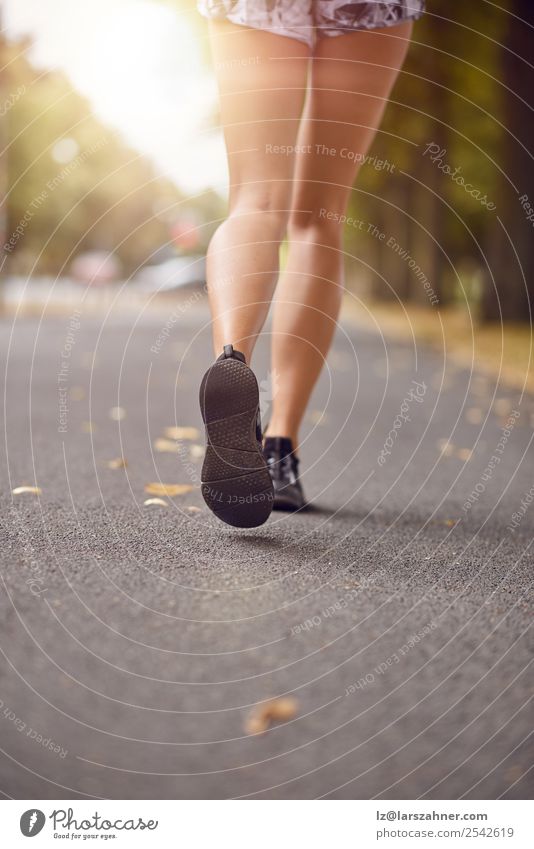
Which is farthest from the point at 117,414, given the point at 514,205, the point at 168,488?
the point at 514,205

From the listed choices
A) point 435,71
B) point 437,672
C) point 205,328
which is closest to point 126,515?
point 437,672

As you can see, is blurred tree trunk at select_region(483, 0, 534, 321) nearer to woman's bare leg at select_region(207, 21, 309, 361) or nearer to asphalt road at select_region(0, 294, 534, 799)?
asphalt road at select_region(0, 294, 534, 799)

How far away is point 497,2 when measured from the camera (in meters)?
12.7

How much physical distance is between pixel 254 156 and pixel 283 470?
87 centimetres

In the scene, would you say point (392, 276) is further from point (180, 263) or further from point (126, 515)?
point (126, 515)

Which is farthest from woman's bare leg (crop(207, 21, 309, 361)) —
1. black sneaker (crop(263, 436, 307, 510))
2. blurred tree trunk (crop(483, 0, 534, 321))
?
blurred tree trunk (crop(483, 0, 534, 321))

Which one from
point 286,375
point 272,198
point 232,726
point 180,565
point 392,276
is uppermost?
point 392,276

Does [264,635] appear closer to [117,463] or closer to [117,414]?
[117,463]

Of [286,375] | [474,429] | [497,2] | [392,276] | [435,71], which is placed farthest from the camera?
[392,276]

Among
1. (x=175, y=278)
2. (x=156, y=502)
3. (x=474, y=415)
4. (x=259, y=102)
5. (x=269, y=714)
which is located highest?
(x=175, y=278)

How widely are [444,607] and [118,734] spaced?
81 cm

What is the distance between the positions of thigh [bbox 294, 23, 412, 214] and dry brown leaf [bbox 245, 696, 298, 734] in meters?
1.65

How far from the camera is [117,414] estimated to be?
494 centimetres

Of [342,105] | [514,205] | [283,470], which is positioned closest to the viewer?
[342,105]
